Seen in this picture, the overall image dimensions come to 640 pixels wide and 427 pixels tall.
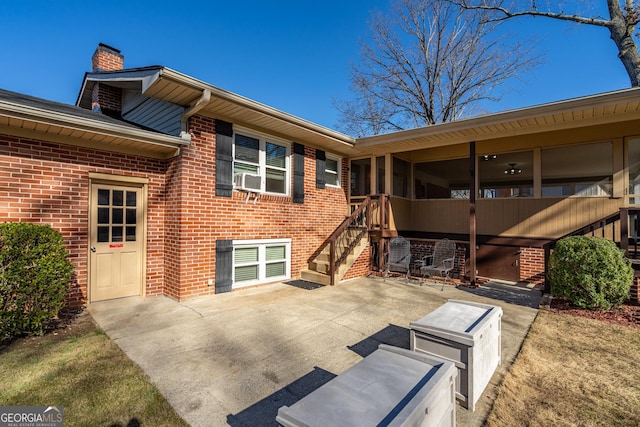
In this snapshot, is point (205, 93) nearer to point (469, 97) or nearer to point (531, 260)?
point (531, 260)

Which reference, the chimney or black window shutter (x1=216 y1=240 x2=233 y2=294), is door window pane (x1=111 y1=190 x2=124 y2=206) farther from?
the chimney

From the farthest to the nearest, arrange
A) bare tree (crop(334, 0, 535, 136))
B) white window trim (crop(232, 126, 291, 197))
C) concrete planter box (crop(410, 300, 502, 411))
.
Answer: bare tree (crop(334, 0, 535, 136)) → white window trim (crop(232, 126, 291, 197)) → concrete planter box (crop(410, 300, 502, 411))

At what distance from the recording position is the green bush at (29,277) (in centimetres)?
366

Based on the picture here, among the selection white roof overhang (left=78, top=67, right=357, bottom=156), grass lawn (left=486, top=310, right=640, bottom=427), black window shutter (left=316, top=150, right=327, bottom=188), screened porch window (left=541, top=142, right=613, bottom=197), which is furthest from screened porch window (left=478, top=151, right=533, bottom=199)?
grass lawn (left=486, top=310, right=640, bottom=427)

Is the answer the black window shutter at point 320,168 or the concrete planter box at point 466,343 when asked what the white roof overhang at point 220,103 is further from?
the concrete planter box at point 466,343

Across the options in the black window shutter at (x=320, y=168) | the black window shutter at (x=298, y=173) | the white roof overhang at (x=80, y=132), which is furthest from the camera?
the black window shutter at (x=320, y=168)

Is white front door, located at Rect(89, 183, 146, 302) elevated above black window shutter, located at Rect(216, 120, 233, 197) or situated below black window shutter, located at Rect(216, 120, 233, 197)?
below

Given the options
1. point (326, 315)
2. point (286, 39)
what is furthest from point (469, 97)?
point (326, 315)

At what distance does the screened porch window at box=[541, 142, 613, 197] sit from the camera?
24.2 ft

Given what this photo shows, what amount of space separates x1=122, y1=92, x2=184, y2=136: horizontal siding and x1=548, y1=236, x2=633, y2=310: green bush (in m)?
7.47

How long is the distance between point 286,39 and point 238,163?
37.1ft

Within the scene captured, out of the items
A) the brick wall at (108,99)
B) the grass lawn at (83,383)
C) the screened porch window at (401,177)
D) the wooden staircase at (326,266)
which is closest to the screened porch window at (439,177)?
the screened porch window at (401,177)

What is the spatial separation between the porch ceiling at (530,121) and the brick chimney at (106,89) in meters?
6.47

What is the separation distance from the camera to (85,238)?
201 inches
